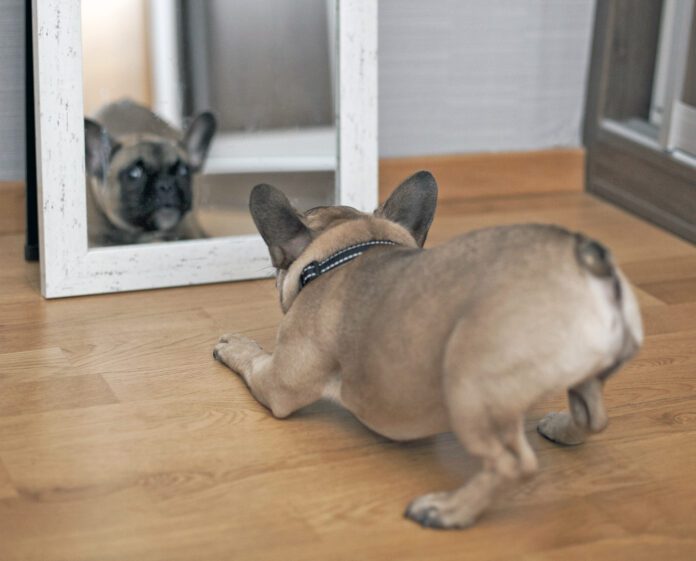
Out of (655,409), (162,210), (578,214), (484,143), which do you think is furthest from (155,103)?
(655,409)

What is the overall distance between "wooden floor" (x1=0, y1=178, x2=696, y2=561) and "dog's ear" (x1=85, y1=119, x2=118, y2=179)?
11.3 inches

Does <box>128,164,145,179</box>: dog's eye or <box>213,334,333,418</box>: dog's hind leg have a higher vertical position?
<box>128,164,145,179</box>: dog's eye

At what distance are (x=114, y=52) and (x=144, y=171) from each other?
26cm

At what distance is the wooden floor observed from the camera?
1471 millimetres

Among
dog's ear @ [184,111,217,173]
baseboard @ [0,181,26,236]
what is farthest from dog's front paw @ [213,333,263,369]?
baseboard @ [0,181,26,236]

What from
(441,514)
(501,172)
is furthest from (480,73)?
(441,514)

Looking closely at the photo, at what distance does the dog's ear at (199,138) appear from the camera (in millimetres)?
2531

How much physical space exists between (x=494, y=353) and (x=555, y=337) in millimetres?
79

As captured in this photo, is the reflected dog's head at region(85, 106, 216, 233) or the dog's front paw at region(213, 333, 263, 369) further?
the reflected dog's head at region(85, 106, 216, 233)

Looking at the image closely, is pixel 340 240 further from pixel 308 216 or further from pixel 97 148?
pixel 97 148

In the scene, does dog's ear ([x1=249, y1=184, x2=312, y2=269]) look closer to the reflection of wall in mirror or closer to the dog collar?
the dog collar

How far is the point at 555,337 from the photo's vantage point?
1398mm

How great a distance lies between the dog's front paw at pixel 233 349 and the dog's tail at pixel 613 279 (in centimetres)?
73

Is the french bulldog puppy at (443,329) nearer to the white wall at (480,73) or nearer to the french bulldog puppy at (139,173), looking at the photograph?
the french bulldog puppy at (139,173)
